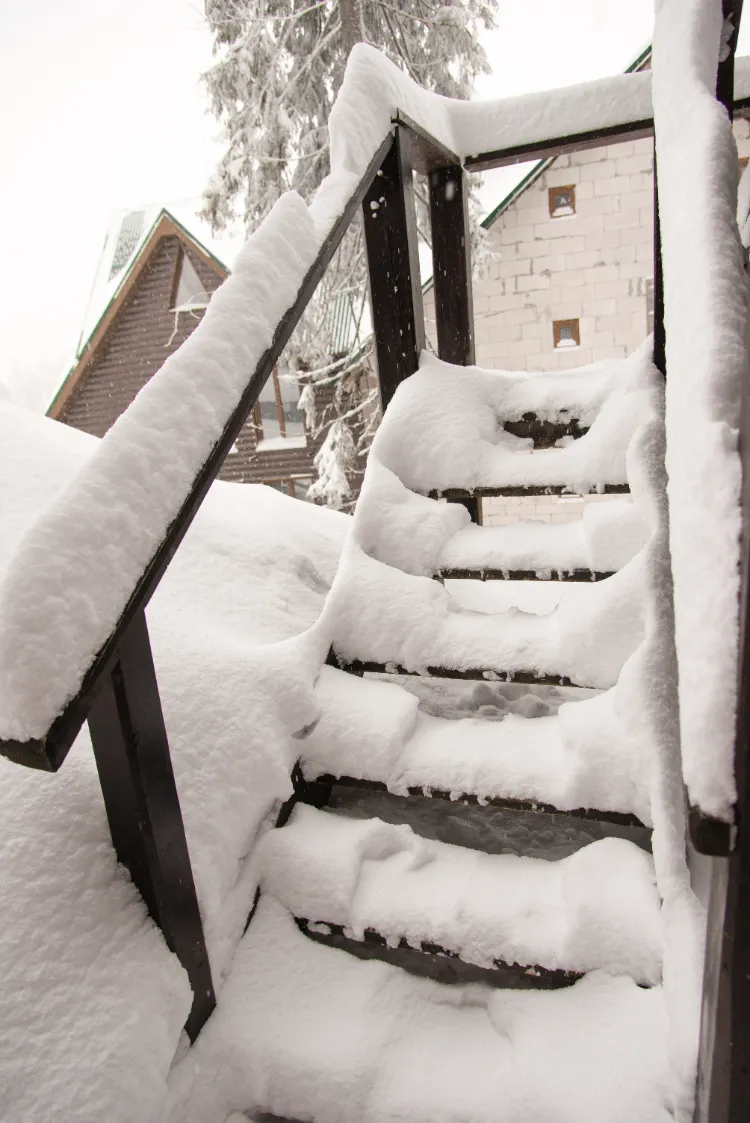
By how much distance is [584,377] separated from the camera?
2385 millimetres

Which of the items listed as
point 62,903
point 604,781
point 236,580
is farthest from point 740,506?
point 236,580

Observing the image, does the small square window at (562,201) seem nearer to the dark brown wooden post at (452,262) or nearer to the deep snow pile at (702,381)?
the dark brown wooden post at (452,262)

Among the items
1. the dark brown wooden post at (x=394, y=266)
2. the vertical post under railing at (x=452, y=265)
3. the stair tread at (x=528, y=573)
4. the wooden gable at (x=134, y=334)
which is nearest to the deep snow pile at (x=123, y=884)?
the stair tread at (x=528, y=573)

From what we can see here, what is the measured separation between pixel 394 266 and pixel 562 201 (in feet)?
25.0

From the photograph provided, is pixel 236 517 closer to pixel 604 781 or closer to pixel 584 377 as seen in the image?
pixel 584 377

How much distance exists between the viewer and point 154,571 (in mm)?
1116

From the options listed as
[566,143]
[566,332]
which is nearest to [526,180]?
[566,332]

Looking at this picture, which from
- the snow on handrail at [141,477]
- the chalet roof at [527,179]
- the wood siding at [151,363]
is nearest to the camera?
the snow on handrail at [141,477]

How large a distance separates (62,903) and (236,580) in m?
1.76

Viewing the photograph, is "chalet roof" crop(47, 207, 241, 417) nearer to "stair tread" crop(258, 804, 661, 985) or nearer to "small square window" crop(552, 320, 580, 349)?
"small square window" crop(552, 320, 580, 349)

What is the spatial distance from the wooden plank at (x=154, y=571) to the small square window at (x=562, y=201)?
825 cm

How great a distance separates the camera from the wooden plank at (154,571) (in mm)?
886

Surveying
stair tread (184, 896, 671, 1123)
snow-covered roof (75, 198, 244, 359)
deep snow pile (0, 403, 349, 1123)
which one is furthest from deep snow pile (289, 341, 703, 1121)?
snow-covered roof (75, 198, 244, 359)

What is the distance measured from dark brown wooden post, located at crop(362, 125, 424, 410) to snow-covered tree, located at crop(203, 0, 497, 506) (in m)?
4.55
